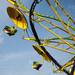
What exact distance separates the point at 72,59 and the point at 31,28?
242 inches

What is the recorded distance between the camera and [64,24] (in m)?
34.8

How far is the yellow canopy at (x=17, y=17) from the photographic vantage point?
30.3 metres

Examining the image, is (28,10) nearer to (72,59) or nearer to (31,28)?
(31,28)

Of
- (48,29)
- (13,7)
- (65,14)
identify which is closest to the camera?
(13,7)

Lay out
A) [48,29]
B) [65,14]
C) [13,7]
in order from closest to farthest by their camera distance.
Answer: [13,7] < [48,29] < [65,14]

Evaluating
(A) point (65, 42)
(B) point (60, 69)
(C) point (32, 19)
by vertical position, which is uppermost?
(C) point (32, 19)

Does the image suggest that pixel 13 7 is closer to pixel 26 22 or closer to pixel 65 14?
pixel 26 22

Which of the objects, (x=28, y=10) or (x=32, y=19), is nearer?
(x=32, y=19)

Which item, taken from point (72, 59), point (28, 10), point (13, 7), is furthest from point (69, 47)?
point (13, 7)

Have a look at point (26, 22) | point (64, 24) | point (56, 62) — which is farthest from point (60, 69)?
point (26, 22)

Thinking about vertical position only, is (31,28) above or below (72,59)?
above

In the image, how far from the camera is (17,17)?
30656 mm

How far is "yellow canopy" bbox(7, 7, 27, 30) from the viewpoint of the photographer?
30.3 metres

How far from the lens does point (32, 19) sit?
32.0 meters
